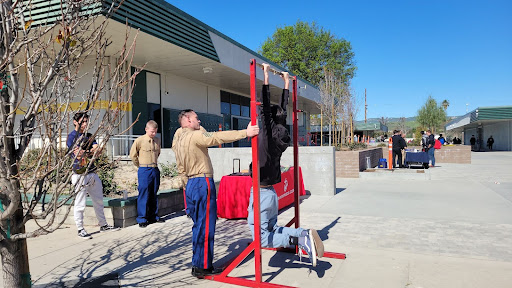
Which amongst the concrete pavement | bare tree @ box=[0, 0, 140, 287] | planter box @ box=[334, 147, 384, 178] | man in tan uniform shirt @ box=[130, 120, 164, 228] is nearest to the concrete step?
planter box @ box=[334, 147, 384, 178]

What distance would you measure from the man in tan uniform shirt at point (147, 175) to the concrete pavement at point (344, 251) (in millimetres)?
278

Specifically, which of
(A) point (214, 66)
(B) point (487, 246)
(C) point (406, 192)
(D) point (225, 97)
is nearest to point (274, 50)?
(D) point (225, 97)

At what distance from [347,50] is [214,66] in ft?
108

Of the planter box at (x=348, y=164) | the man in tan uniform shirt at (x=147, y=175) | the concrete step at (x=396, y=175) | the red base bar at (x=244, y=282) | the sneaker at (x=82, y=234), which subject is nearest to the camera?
the red base bar at (x=244, y=282)

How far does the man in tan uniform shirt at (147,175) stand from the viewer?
5.75 meters

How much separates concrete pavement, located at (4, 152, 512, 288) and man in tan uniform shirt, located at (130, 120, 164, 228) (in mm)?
278

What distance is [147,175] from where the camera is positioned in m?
5.80

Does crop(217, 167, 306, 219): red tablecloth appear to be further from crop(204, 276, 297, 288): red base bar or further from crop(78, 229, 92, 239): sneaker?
crop(204, 276, 297, 288): red base bar

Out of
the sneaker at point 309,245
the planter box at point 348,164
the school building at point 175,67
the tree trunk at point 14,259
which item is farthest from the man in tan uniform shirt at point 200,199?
the planter box at point 348,164

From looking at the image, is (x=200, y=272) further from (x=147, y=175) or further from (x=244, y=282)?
(x=147, y=175)

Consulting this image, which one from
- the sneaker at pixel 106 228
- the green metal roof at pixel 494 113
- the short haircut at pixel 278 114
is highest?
the green metal roof at pixel 494 113

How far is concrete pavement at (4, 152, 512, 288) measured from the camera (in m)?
3.53

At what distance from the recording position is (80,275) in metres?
3.69

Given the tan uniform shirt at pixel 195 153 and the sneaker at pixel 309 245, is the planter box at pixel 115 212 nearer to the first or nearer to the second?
the tan uniform shirt at pixel 195 153
